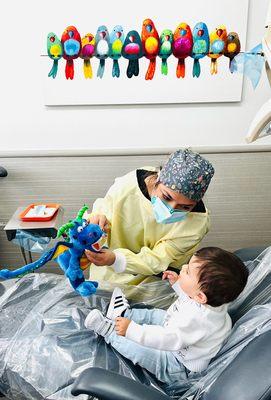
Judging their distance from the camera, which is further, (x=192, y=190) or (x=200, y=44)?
(x=200, y=44)

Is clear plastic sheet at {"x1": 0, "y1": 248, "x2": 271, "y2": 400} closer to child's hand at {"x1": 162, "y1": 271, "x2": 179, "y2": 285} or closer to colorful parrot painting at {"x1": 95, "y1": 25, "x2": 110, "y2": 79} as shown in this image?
child's hand at {"x1": 162, "y1": 271, "x2": 179, "y2": 285}

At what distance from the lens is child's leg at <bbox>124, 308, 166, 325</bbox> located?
1264mm

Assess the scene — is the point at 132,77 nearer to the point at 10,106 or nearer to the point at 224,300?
the point at 10,106

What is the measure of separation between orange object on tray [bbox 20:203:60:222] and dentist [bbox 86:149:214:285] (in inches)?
10.4

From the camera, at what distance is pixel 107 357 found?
3.75 feet

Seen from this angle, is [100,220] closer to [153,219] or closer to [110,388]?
[153,219]

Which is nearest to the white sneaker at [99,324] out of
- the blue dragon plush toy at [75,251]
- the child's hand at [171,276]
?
the blue dragon plush toy at [75,251]

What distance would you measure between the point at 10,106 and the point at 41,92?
0.18 metres

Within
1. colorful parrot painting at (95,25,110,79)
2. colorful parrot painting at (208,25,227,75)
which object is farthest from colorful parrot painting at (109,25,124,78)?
colorful parrot painting at (208,25,227,75)

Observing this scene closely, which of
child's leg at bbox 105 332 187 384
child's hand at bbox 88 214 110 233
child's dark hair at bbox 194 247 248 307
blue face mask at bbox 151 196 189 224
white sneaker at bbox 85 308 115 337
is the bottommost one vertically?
child's leg at bbox 105 332 187 384

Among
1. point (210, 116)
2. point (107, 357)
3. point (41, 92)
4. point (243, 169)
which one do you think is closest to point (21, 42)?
point (41, 92)

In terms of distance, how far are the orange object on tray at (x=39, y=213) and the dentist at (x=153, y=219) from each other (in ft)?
0.86

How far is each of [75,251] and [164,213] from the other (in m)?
0.34

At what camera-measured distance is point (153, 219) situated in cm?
133
